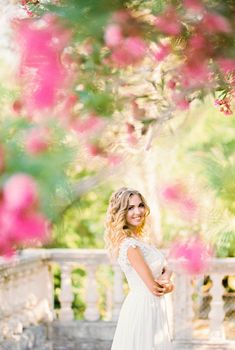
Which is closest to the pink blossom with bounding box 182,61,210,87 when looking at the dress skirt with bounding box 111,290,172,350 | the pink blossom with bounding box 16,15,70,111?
the pink blossom with bounding box 16,15,70,111

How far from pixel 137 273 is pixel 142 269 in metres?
0.14

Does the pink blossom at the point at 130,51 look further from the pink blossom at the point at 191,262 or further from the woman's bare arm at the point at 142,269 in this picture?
the pink blossom at the point at 191,262

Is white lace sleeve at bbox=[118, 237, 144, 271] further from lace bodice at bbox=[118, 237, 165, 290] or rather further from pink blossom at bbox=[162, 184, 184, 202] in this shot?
pink blossom at bbox=[162, 184, 184, 202]

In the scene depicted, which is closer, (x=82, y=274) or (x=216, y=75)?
(x=216, y=75)

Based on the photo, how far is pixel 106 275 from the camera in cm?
720

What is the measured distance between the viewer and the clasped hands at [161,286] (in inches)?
168

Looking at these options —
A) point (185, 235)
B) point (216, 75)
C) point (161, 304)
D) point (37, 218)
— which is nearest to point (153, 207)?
point (185, 235)

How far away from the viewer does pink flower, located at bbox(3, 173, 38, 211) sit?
50.6 inches

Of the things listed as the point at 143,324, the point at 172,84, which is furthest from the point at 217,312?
the point at 172,84

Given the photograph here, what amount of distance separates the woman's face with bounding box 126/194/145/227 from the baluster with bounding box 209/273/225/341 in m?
1.96

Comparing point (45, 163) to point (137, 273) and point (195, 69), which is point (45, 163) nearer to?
point (195, 69)

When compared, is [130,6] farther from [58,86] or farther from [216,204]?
[216,204]

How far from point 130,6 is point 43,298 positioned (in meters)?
4.96

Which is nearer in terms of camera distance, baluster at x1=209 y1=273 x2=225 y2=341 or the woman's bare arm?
the woman's bare arm
